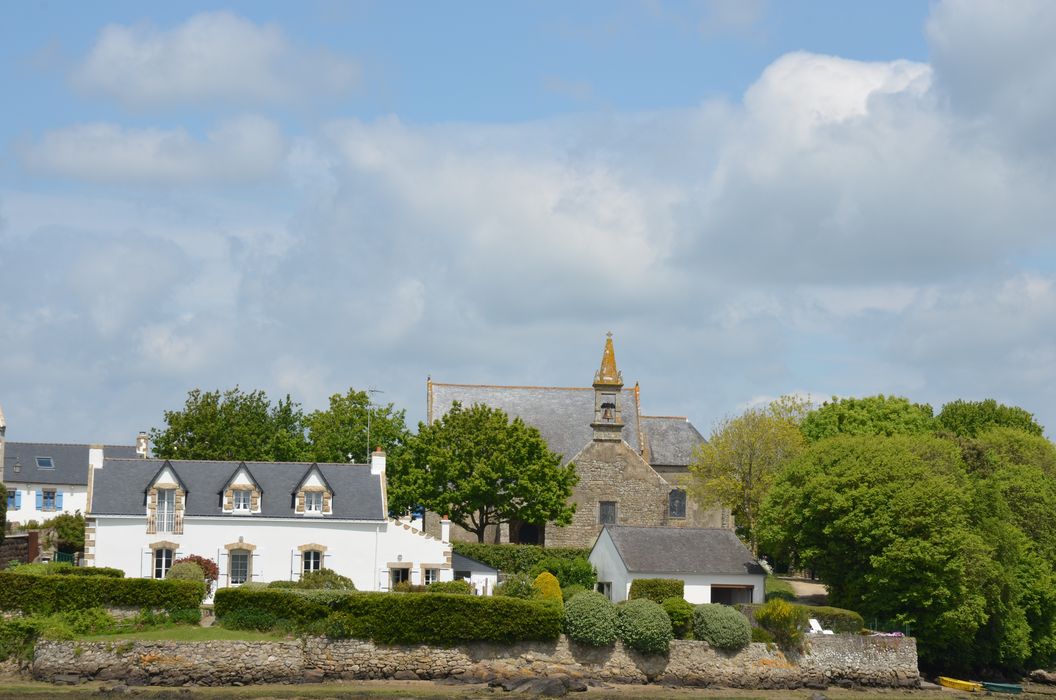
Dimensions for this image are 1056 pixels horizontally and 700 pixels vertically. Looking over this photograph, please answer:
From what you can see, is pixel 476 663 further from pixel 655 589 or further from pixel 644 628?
pixel 655 589

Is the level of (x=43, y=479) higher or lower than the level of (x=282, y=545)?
higher

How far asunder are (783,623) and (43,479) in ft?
160

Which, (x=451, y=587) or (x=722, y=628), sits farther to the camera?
(x=451, y=587)

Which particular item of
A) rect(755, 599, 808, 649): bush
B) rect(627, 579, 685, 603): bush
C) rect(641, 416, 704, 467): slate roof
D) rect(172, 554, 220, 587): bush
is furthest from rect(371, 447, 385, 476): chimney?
rect(641, 416, 704, 467): slate roof

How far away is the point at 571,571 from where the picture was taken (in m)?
56.9

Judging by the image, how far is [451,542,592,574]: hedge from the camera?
61406 millimetres

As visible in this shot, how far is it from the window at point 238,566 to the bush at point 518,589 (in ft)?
33.2

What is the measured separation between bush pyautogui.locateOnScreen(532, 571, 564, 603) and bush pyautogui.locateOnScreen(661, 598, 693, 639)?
3.94m

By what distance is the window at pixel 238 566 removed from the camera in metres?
53.4

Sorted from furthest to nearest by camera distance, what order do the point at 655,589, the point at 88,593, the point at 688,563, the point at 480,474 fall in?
the point at 480,474 < the point at 688,563 < the point at 655,589 < the point at 88,593

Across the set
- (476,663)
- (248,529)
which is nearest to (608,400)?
(248,529)

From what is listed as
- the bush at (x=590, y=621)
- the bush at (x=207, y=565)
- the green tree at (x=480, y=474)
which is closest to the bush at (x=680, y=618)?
the bush at (x=590, y=621)

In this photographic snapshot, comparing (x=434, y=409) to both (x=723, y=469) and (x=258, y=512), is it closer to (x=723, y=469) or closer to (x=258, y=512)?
(x=723, y=469)

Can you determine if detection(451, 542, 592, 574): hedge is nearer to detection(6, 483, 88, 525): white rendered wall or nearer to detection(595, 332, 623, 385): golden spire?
detection(595, 332, 623, 385): golden spire
